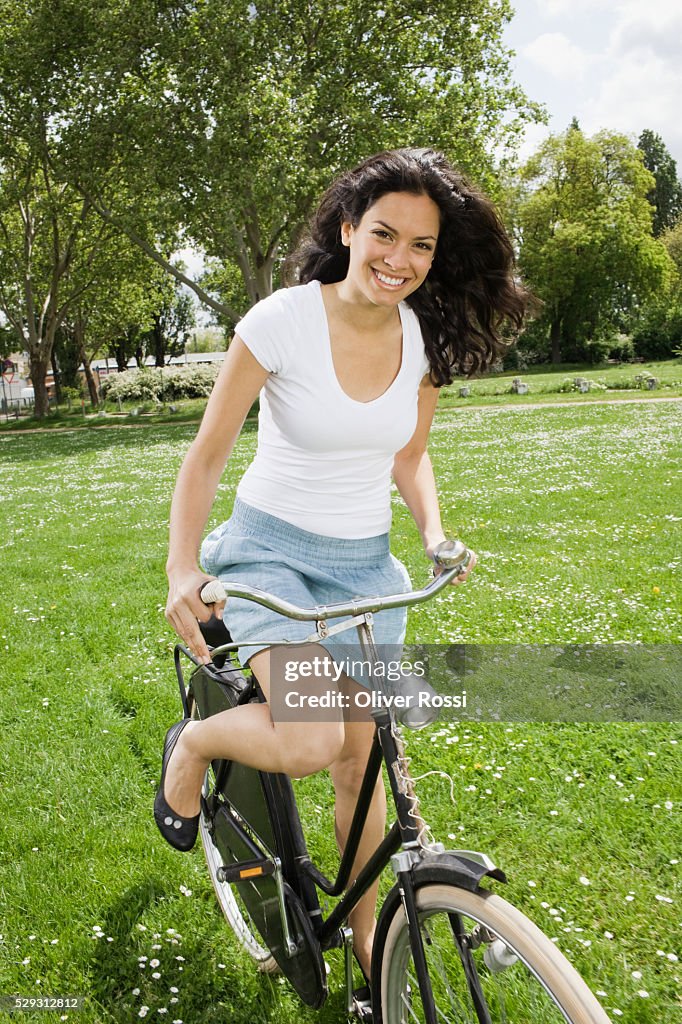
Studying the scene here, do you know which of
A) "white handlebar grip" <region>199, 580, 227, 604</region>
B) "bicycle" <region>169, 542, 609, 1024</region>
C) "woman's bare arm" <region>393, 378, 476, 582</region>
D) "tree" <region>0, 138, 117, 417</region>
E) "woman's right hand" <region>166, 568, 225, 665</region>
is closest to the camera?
"bicycle" <region>169, 542, 609, 1024</region>

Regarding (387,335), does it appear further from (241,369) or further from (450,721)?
(450,721)

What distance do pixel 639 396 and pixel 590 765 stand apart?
2421 centimetres

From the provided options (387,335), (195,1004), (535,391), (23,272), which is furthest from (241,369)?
(23,272)

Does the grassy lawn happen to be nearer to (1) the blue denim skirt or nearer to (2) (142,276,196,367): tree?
(1) the blue denim skirt

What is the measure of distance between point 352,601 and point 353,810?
2.85ft

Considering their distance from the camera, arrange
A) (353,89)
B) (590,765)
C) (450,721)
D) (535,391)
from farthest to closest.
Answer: (535,391)
(353,89)
(450,721)
(590,765)

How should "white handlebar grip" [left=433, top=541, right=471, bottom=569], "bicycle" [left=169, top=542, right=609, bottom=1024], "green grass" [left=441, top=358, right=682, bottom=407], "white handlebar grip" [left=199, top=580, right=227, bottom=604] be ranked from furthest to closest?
1. "green grass" [left=441, top=358, right=682, bottom=407]
2. "white handlebar grip" [left=433, top=541, right=471, bottom=569]
3. "white handlebar grip" [left=199, top=580, right=227, bottom=604]
4. "bicycle" [left=169, top=542, right=609, bottom=1024]

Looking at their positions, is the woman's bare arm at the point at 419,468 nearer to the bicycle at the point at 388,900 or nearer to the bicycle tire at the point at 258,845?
the bicycle at the point at 388,900

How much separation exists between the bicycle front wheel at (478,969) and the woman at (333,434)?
0.41 meters

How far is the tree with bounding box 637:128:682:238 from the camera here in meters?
68.2

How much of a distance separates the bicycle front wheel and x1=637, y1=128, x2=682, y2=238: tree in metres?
72.5

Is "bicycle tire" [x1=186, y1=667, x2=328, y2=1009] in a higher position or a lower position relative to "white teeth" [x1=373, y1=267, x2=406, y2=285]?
lower

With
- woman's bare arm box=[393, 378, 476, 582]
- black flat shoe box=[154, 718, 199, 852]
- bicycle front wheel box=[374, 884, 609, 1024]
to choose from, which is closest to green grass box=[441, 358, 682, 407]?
woman's bare arm box=[393, 378, 476, 582]

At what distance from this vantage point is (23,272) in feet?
112
